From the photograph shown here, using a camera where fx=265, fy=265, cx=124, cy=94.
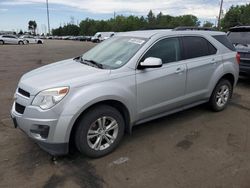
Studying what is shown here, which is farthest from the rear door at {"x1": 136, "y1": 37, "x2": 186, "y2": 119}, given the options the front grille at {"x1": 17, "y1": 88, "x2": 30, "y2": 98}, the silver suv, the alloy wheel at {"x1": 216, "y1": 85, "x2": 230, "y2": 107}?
the front grille at {"x1": 17, "y1": 88, "x2": 30, "y2": 98}

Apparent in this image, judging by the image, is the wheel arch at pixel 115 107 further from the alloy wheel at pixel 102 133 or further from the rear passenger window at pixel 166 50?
the rear passenger window at pixel 166 50

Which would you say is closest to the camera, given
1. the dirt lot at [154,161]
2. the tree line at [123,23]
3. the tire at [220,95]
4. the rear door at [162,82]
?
the dirt lot at [154,161]

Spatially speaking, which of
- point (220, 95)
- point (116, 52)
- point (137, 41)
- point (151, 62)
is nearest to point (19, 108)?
point (116, 52)

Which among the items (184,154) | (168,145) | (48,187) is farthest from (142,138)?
(48,187)

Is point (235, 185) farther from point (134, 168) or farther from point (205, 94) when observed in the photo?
point (205, 94)

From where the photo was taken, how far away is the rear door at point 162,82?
405 cm

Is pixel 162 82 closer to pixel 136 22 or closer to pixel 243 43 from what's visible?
pixel 243 43

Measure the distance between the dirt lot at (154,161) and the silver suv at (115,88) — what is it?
30 centimetres

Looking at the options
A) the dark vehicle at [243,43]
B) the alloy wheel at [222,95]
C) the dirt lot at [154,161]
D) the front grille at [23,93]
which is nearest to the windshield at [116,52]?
the front grille at [23,93]

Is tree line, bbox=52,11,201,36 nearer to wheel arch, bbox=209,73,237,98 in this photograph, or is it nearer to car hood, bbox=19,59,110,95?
wheel arch, bbox=209,73,237,98

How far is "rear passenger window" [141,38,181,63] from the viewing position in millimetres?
4234

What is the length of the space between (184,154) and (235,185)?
34.6 inches

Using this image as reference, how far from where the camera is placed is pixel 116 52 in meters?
Answer: 4.36

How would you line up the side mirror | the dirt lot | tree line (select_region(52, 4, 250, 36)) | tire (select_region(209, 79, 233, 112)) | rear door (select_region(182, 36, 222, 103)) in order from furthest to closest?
tree line (select_region(52, 4, 250, 36)) → tire (select_region(209, 79, 233, 112)) → rear door (select_region(182, 36, 222, 103)) → the side mirror → the dirt lot
